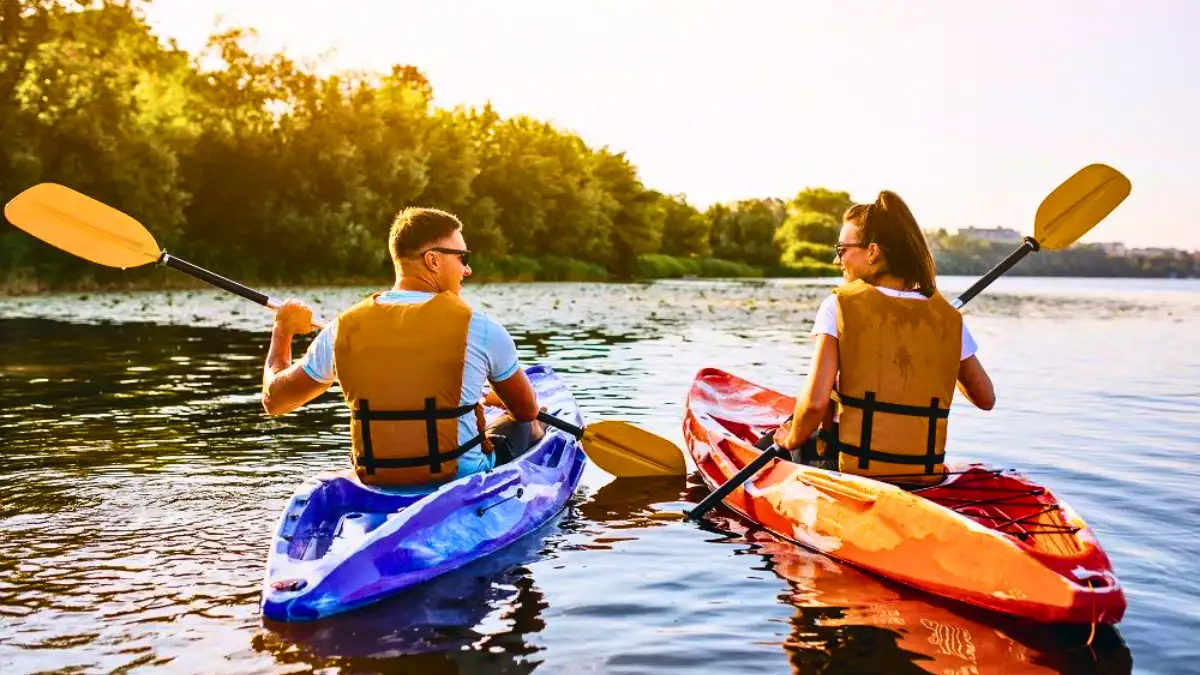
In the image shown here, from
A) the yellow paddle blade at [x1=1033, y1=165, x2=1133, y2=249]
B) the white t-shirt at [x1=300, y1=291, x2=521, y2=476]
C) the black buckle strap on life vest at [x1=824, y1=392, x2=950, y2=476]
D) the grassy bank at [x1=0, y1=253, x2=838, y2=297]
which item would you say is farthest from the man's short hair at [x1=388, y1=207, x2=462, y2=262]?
the grassy bank at [x1=0, y1=253, x2=838, y2=297]

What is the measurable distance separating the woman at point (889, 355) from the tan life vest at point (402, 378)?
1.57 metres

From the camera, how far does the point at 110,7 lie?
107ft

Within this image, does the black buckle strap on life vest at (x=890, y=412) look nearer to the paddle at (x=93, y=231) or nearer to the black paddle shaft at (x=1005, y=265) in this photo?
the black paddle shaft at (x=1005, y=265)

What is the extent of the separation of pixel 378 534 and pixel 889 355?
2272 millimetres

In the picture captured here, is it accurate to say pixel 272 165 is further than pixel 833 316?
Yes

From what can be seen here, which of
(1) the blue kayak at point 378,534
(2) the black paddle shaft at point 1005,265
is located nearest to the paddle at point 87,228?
(1) the blue kayak at point 378,534

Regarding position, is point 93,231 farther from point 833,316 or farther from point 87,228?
point 833,316

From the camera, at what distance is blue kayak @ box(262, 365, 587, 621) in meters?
4.19

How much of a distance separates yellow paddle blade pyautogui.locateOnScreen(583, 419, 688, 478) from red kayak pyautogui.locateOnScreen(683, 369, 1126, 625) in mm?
894

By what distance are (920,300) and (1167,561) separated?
1.73m

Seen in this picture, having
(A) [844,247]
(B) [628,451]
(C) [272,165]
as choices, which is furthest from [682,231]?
(A) [844,247]

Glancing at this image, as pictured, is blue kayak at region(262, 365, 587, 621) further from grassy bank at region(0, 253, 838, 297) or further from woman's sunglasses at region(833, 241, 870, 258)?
grassy bank at region(0, 253, 838, 297)

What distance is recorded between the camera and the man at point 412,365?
15.5ft

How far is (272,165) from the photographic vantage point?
131 feet
